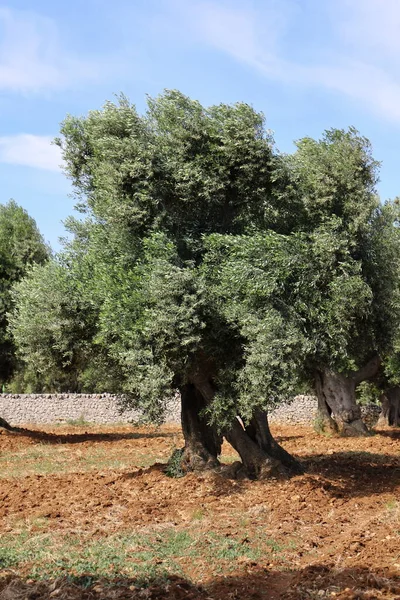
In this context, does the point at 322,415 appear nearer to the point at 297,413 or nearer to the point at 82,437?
the point at 297,413

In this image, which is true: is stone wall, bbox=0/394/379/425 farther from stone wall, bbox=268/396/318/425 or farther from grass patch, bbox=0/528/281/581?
grass patch, bbox=0/528/281/581

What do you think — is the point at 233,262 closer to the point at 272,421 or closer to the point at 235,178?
the point at 235,178

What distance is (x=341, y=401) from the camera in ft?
107

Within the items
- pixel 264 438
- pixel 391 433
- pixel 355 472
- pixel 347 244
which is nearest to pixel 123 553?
pixel 264 438

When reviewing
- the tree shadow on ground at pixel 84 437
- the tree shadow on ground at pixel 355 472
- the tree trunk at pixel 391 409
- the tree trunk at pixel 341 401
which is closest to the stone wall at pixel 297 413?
the tree trunk at pixel 391 409

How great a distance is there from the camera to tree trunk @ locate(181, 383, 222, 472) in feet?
61.2

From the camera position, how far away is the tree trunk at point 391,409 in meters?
41.2

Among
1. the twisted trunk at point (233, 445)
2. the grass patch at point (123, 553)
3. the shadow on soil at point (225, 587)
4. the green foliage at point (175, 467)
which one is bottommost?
the grass patch at point (123, 553)

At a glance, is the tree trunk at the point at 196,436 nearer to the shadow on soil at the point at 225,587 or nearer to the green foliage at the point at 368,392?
the shadow on soil at the point at 225,587

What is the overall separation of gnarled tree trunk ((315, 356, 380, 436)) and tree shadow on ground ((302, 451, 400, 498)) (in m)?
6.63

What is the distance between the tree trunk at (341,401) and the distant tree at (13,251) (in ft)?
43.7

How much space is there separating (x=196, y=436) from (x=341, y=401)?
15.3m

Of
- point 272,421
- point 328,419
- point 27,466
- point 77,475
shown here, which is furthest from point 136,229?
point 272,421

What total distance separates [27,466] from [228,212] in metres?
10.6
